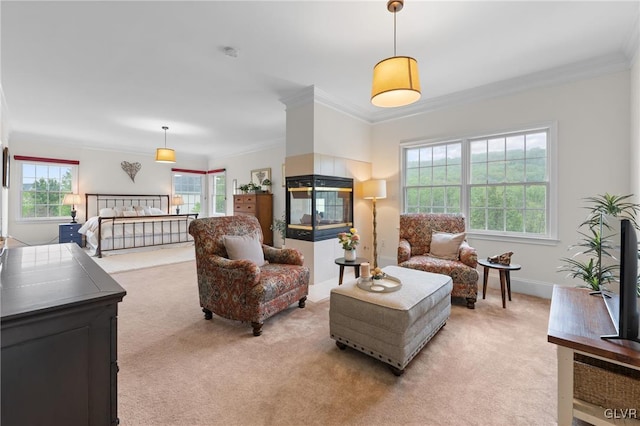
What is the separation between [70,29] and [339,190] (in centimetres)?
342

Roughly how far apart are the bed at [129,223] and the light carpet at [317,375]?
3393mm

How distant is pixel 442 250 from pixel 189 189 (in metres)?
7.97

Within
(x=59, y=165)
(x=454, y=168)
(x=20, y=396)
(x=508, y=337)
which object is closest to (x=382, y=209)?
(x=454, y=168)

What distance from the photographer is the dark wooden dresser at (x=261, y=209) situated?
6605 millimetres

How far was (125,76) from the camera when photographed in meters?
3.46

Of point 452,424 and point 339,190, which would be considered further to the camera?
point 339,190

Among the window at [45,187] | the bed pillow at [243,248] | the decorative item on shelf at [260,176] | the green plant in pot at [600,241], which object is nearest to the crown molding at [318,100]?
the bed pillow at [243,248]

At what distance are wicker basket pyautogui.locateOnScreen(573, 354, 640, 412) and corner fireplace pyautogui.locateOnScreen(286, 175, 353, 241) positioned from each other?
297cm

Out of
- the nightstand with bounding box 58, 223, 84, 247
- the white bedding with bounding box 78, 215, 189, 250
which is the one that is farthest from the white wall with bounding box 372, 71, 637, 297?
the nightstand with bounding box 58, 223, 84, 247

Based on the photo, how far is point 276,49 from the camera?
287cm

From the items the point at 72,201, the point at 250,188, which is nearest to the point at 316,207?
the point at 250,188

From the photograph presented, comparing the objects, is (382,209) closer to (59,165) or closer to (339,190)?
(339,190)

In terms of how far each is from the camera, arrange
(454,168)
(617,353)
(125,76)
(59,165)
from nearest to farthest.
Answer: (617,353) < (125,76) < (454,168) < (59,165)

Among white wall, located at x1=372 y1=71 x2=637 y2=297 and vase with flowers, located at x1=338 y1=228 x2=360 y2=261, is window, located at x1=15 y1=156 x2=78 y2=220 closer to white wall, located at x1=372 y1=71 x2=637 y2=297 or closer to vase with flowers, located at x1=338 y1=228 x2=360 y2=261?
vase with flowers, located at x1=338 y1=228 x2=360 y2=261
